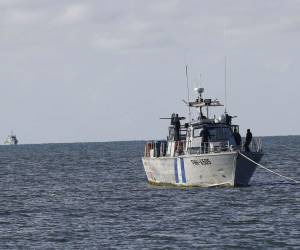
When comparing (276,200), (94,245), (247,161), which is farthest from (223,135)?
(94,245)

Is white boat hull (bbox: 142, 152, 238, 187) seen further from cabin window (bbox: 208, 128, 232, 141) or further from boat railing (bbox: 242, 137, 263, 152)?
boat railing (bbox: 242, 137, 263, 152)

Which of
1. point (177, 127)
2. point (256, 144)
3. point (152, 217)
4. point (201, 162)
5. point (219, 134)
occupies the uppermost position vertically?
point (177, 127)

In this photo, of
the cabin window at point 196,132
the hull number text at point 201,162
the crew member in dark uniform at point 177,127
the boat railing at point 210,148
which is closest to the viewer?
the hull number text at point 201,162

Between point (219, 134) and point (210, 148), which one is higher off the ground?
point (219, 134)

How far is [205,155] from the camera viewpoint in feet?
159

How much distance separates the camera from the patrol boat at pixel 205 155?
1925 inches

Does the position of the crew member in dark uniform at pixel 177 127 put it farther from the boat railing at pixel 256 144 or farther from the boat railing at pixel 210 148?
the boat railing at pixel 256 144

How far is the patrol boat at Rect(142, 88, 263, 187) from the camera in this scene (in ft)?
160

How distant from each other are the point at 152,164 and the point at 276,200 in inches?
484

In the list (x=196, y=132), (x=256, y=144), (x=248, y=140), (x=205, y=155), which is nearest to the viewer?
(x=205, y=155)

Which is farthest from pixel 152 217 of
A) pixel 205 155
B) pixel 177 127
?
pixel 177 127

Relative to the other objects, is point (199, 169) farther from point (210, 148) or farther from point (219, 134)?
point (219, 134)

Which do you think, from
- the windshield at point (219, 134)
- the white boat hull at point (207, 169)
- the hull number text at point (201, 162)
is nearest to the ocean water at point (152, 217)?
the white boat hull at point (207, 169)

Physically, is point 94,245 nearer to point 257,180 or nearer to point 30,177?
point 257,180
